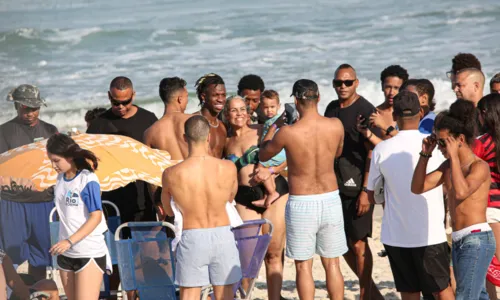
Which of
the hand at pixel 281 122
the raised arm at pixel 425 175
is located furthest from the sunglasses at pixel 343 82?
the raised arm at pixel 425 175

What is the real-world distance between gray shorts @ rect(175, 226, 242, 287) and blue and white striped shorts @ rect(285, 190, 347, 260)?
0.86m

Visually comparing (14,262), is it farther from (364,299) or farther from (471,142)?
(471,142)

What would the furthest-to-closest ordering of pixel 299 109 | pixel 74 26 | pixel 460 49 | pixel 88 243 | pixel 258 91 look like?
pixel 74 26 < pixel 460 49 < pixel 258 91 < pixel 299 109 < pixel 88 243

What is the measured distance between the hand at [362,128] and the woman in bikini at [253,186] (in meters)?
0.68

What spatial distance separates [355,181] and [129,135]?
1938 millimetres

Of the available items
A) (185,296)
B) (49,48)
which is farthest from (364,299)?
(49,48)

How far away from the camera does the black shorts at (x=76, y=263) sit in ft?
16.9

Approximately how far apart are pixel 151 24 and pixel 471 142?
67.4 feet

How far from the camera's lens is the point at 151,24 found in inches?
969

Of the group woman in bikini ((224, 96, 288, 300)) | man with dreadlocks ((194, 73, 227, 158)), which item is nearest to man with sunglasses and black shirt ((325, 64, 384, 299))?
woman in bikini ((224, 96, 288, 300))

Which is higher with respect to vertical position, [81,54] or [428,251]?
[81,54]

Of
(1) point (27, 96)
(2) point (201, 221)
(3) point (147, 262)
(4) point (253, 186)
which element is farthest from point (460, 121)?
(1) point (27, 96)

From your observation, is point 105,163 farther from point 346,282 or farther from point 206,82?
point 346,282

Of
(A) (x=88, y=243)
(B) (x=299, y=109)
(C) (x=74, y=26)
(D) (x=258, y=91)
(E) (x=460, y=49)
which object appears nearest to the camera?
(A) (x=88, y=243)
